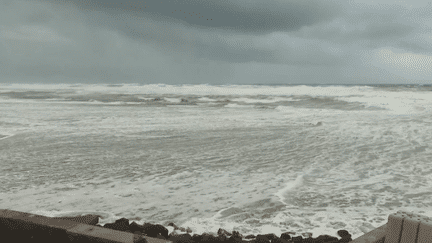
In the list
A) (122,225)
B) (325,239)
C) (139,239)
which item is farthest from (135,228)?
(325,239)

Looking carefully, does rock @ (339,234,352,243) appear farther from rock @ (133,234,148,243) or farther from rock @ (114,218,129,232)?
rock @ (114,218,129,232)

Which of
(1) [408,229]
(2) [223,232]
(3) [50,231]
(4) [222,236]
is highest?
(1) [408,229]

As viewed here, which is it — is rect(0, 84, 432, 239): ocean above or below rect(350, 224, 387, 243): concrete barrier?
below

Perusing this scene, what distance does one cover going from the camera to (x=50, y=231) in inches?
116

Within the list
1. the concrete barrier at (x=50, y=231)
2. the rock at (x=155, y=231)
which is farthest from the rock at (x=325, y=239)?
the concrete barrier at (x=50, y=231)

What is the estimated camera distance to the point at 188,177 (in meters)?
6.08

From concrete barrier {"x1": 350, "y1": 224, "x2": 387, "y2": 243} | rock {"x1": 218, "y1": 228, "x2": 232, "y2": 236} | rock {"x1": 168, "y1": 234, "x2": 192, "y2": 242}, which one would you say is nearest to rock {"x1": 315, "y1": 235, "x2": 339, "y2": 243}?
concrete barrier {"x1": 350, "y1": 224, "x2": 387, "y2": 243}

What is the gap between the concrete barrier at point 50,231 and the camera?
2.73 metres

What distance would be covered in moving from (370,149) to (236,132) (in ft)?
13.9

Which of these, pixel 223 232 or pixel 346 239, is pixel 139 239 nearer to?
pixel 223 232

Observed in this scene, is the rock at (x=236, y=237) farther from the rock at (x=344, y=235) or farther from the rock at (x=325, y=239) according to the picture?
the rock at (x=344, y=235)

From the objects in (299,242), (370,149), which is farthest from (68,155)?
(370,149)

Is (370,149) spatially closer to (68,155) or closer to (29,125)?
(68,155)

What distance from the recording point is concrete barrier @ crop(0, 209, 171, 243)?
8.96 ft
